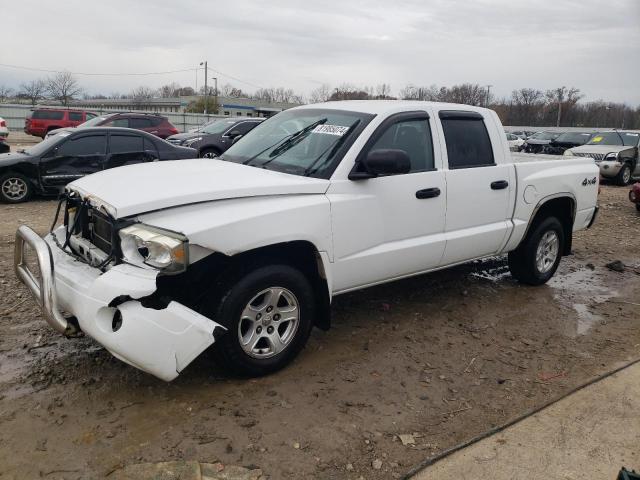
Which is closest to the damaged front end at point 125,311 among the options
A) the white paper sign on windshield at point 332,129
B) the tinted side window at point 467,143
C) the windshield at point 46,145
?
the white paper sign on windshield at point 332,129

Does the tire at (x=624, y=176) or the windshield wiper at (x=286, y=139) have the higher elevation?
the windshield wiper at (x=286, y=139)

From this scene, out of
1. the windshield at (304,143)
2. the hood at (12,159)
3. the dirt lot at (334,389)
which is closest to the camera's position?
the dirt lot at (334,389)

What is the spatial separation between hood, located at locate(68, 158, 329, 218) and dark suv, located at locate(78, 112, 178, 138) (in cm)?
1329

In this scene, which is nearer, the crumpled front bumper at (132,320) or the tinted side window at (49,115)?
the crumpled front bumper at (132,320)

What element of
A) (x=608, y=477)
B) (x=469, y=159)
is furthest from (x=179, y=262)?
(x=469, y=159)

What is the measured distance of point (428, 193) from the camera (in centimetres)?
432

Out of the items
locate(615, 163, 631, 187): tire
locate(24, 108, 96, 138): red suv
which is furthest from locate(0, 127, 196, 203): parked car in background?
locate(24, 108, 96, 138): red suv

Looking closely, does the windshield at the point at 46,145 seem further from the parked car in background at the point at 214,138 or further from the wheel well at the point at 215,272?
the wheel well at the point at 215,272

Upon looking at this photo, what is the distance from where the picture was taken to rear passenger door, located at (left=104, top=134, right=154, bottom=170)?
9.91 metres

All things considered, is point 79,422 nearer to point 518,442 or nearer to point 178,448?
point 178,448

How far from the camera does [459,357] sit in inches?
164

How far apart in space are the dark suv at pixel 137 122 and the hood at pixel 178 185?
13291 millimetres

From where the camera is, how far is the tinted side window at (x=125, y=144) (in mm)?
9977

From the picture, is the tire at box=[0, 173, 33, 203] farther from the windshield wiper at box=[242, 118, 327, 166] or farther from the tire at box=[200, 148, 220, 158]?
the windshield wiper at box=[242, 118, 327, 166]
